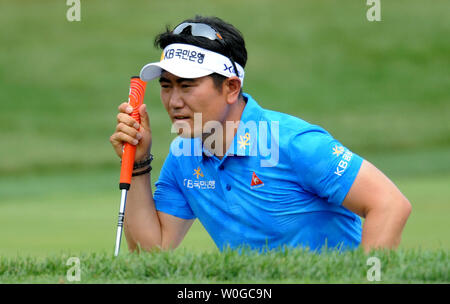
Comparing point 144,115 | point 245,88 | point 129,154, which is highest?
point 245,88

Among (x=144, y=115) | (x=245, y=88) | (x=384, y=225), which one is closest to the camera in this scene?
(x=384, y=225)

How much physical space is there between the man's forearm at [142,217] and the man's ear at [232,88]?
69 cm

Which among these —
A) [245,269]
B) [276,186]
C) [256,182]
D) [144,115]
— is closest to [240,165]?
[256,182]

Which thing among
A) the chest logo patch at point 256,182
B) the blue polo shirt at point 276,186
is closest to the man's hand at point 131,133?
the blue polo shirt at point 276,186

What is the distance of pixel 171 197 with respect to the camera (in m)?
4.73

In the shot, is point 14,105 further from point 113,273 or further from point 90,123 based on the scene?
point 113,273

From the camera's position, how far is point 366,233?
3906mm

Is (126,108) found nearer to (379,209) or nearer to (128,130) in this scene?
(128,130)

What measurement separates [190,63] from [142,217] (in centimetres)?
95

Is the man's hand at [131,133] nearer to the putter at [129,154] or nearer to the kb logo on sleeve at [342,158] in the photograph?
the putter at [129,154]

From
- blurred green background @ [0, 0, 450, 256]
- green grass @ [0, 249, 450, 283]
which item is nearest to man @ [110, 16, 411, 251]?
green grass @ [0, 249, 450, 283]
